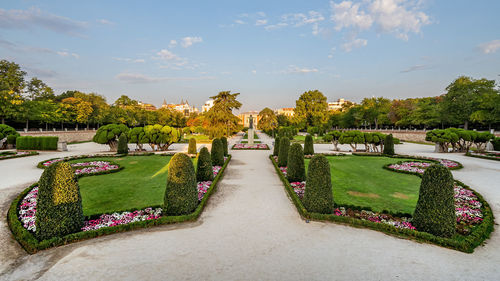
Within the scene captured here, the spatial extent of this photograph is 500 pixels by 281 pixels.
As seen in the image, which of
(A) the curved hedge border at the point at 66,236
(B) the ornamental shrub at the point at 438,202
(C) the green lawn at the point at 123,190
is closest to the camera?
(A) the curved hedge border at the point at 66,236

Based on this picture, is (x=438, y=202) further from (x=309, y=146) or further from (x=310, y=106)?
(x=310, y=106)

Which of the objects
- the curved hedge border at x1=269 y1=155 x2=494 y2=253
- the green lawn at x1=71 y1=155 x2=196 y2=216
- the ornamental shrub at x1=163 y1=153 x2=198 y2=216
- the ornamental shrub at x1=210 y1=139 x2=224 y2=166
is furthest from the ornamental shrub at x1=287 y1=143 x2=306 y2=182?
the green lawn at x1=71 y1=155 x2=196 y2=216

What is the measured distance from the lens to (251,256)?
14.7 feet

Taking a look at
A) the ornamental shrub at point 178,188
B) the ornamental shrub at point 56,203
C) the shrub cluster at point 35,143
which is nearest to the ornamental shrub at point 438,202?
the ornamental shrub at point 178,188

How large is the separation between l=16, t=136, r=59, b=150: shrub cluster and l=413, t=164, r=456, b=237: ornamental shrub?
92.9ft

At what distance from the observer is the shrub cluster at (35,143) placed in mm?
20938

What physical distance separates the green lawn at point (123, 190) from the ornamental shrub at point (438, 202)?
7.62 metres

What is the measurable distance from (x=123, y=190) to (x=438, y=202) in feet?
33.3

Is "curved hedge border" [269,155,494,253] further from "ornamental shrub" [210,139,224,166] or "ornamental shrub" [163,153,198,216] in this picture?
"ornamental shrub" [210,139,224,166]

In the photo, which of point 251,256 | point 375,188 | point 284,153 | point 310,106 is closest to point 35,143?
point 284,153


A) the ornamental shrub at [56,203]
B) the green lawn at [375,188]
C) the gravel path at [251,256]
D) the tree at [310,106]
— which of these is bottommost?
the gravel path at [251,256]

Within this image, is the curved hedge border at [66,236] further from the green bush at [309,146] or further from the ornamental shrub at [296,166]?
the green bush at [309,146]

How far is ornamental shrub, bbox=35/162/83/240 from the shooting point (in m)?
4.93

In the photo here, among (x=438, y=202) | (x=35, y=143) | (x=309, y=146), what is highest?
(x=309, y=146)
